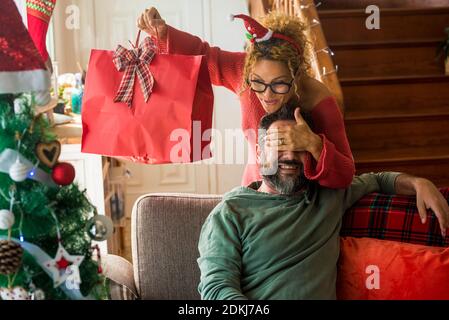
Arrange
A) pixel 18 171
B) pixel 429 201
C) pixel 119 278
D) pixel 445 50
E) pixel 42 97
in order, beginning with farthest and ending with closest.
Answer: pixel 445 50 → pixel 119 278 → pixel 429 201 → pixel 42 97 → pixel 18 171

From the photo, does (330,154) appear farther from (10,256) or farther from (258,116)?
(10,256)

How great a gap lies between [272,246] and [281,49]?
0.49 metres

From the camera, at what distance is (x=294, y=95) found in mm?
1428

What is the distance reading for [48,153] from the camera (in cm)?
102

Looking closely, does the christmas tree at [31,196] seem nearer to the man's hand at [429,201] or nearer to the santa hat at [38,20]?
the santa hat at [38,20]

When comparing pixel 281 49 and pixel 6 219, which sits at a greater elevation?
pixel 281 49

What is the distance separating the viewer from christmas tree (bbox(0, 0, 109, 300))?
3.25 ft

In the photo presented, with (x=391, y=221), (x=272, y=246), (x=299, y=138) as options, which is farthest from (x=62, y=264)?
(x=391, y=221)

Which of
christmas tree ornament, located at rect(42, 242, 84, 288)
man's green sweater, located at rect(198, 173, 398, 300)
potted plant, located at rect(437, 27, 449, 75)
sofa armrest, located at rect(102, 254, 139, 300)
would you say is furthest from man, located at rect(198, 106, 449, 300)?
potted plant, located at rect(437, 27, 449, 75)

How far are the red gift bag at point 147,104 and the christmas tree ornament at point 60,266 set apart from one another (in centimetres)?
44

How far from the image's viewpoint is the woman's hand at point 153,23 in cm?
142

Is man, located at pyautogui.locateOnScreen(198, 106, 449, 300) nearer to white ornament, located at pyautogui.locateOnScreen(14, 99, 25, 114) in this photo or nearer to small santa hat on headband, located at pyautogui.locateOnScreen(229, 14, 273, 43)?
small santa hat on headband, located at pyautogui.locateOnScreen(229, 14, 273, 43)
